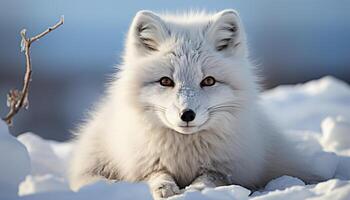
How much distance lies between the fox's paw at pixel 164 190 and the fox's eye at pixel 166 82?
1.73 ft

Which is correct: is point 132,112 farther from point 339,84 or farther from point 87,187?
point 339,84

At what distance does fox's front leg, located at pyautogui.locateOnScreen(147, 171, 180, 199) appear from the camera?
3.28 metres

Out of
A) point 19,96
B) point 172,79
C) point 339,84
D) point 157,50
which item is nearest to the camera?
point 19,96

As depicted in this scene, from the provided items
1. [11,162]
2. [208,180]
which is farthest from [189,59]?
[11,162]

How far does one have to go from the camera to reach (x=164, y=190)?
329cm

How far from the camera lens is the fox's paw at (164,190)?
3.28 m

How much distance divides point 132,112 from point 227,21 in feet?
2.46

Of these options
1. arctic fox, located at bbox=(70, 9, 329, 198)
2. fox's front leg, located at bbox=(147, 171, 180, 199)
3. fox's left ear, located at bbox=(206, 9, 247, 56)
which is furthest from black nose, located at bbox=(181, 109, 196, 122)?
fox's left ear, located at bbox=(206, 9, 247, 56)

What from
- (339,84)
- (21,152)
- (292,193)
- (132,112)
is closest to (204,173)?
(132,112)

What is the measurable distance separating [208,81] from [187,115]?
0.33 m

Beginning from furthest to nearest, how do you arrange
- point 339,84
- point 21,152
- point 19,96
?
point 339,84 < point 19,96 < point 21,152

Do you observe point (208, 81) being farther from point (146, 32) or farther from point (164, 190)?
point (164, 190)

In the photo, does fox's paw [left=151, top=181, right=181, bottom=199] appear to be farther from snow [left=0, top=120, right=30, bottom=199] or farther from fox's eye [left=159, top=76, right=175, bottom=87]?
snow [left=0, top=120, right=30, bottom=199]

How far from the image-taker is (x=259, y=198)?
9.53 ft
